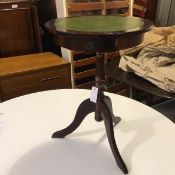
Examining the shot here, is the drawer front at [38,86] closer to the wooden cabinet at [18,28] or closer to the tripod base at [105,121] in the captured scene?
the wooden cabinet at [18,28]

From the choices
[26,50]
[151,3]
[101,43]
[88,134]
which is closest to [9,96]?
[26,50]

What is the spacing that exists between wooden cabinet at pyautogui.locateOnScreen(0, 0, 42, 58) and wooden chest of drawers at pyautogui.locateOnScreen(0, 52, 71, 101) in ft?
0.35

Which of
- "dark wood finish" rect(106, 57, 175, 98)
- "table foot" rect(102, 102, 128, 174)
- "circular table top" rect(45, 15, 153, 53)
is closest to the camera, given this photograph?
"circular table top" rect(45, 15, 153, 53)

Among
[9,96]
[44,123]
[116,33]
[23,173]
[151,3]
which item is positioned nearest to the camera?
[116,33]

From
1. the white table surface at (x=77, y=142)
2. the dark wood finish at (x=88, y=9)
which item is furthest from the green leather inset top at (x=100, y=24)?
the dark wood finish at (x=88, y=9)

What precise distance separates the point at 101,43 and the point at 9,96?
1.11 metres

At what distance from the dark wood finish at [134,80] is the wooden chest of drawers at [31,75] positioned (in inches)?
15.2

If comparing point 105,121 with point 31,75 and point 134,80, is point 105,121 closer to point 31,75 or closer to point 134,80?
point 134,80

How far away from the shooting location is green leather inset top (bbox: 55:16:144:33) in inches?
27.8

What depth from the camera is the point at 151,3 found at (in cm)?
228

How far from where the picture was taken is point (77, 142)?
3.03 ft

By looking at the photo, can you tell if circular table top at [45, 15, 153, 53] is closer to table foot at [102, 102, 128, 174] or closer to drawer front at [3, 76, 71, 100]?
table foot at [102, 102, 128, 174]

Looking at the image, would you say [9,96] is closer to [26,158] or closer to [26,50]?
[26,50]

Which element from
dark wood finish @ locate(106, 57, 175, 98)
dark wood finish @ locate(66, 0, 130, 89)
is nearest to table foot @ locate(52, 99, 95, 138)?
dark wood finish @ locate(106, 57, 175, 98)
